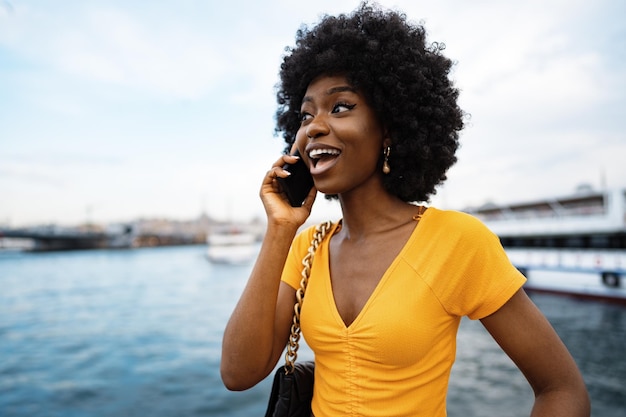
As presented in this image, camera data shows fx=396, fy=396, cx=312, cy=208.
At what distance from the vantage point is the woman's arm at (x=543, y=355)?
1.18m

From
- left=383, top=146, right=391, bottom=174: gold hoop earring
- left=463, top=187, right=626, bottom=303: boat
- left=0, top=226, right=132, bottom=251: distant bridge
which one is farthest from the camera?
left=0, top=226, right=132, bottom=251: distant bridge

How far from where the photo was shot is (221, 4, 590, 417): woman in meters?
1.19

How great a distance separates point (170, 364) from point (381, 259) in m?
12.8

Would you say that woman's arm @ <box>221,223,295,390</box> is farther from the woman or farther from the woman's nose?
the woman's nose

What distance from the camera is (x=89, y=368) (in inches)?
473

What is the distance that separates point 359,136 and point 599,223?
64.0 feet

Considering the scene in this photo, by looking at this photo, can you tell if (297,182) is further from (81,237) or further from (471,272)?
(81,237)

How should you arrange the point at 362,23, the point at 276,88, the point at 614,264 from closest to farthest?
the point at 362,23 < the point at 276,88 < the point at 614,264

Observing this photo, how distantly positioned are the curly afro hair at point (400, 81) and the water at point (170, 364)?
801 centimetres

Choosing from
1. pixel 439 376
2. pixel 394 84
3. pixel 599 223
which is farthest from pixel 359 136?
pixel 599 223

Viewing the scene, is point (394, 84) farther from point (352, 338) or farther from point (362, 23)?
point (352, 338)

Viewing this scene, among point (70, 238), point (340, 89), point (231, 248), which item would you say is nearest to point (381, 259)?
point (340, 89)

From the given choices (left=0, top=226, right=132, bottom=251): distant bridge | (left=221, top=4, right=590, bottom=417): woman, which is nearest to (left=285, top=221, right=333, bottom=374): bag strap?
(left=221, top=4, right=590, bottom=417): woman

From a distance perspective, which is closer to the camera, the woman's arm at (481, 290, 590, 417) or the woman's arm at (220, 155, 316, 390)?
the woman's arm at (481, 290, 590, 417)
